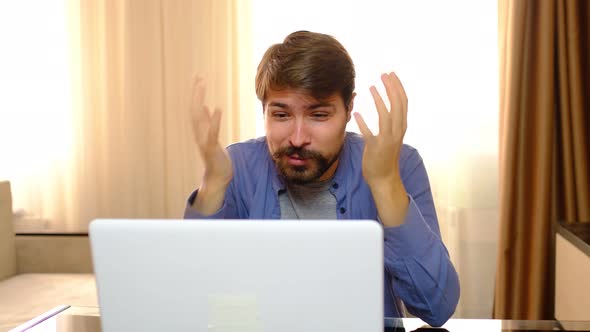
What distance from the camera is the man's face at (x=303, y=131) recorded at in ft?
4.59

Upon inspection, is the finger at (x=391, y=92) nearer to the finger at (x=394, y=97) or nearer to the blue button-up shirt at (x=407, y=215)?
the finger at (x=394, y=97)

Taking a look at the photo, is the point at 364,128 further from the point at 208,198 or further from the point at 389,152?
the point at 208,198

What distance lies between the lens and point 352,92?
1487 mm

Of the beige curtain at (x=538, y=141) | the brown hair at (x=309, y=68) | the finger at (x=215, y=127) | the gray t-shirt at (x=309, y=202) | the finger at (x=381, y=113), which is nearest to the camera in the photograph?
the finger at (x=381, y=113)

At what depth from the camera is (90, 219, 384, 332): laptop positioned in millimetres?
688

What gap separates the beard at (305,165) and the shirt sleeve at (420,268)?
26 cm

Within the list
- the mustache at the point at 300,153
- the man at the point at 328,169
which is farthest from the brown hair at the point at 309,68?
the mustache at the point at 300,153

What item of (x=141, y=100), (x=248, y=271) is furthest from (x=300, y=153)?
(x=141, y=100)

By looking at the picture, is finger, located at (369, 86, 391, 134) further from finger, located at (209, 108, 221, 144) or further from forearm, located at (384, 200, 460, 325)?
finger, located at (209, 108, 221, 144)

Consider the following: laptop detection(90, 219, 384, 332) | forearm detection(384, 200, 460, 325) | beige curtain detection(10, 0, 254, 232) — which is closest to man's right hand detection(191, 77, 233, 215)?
forearm detection(384, 200, 460, 325)

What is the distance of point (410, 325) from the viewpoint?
1174 mm

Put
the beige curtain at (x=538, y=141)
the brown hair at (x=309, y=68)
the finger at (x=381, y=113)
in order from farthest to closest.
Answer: the beige curtain at (x=538, y=141)
the brown hair at (x=309, y=68)
the finger at (x=381, y=113)

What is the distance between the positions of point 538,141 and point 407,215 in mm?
1732

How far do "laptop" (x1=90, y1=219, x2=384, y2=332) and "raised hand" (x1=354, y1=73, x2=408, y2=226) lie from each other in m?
0.48
